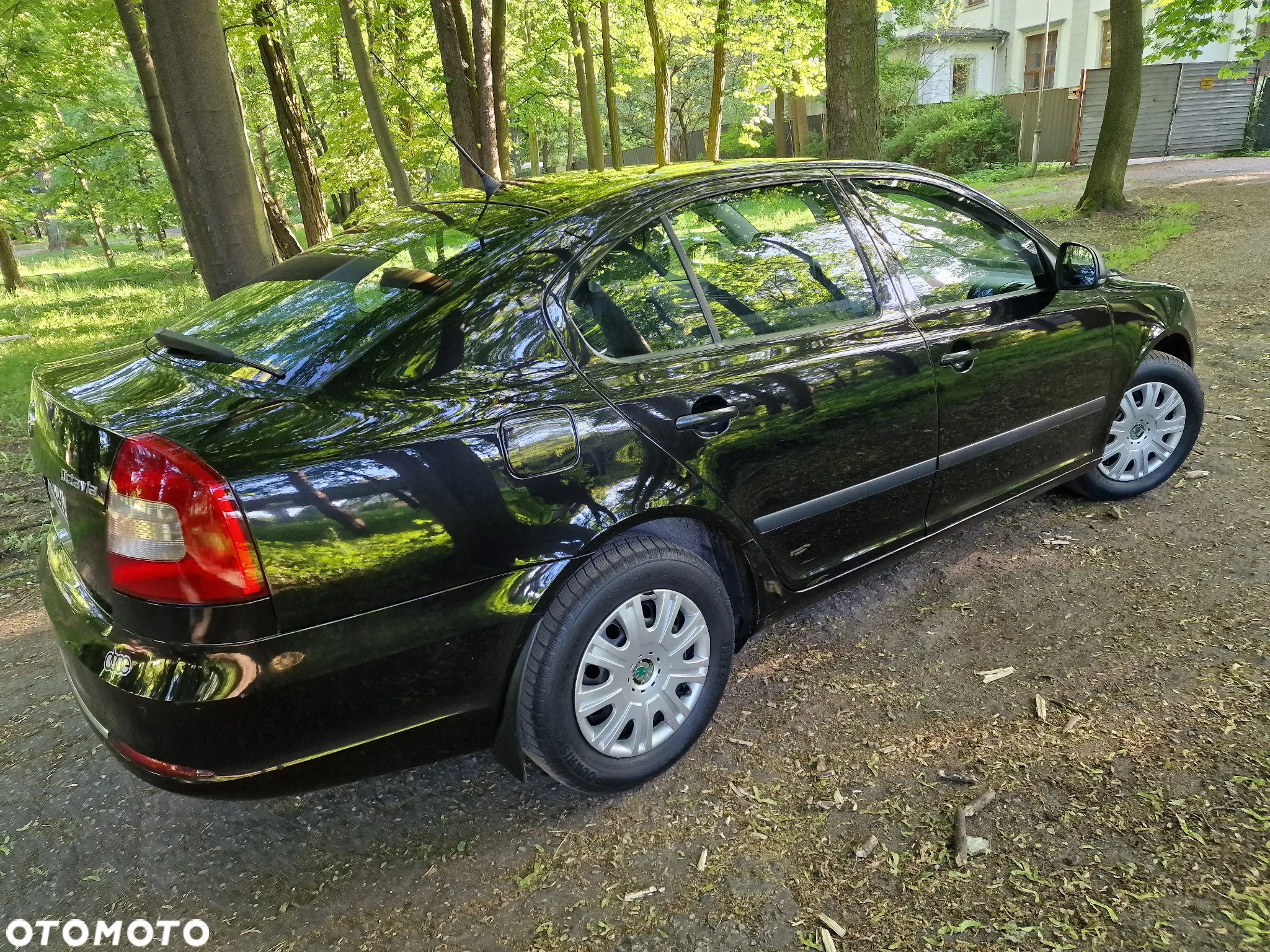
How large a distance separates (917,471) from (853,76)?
601 cm

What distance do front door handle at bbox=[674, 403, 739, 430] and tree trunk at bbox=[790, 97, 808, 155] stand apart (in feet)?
89.5

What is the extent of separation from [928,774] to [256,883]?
1920 millimetres

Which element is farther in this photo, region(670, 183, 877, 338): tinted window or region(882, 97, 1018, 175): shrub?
region(882, 97, 1018, 175): shrub

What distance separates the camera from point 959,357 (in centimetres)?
305

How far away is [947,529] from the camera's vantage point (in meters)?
3.29

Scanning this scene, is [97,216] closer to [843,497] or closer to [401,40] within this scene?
[401,40]

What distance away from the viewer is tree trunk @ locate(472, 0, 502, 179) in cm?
1006

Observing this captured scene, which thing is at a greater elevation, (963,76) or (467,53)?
(467,53)

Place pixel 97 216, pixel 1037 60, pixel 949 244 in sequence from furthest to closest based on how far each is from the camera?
pixel 1037 60 → pixel 97 216 → pixel 949 244

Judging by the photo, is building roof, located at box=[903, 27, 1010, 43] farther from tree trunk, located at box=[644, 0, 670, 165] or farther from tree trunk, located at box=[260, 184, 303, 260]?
tree trunk, located at box=[260, 184, 303, 260]

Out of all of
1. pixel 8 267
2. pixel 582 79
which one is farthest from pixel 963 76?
pixel 8 267

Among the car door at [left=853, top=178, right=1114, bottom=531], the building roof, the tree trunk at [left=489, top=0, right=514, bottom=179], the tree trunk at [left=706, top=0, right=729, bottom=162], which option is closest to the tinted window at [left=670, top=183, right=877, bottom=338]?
the car door at [left=853, top=178, right=1114, bottom=531]

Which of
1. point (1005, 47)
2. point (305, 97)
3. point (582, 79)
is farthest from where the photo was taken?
point (1005, 47)

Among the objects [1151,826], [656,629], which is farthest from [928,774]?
[656,629]
